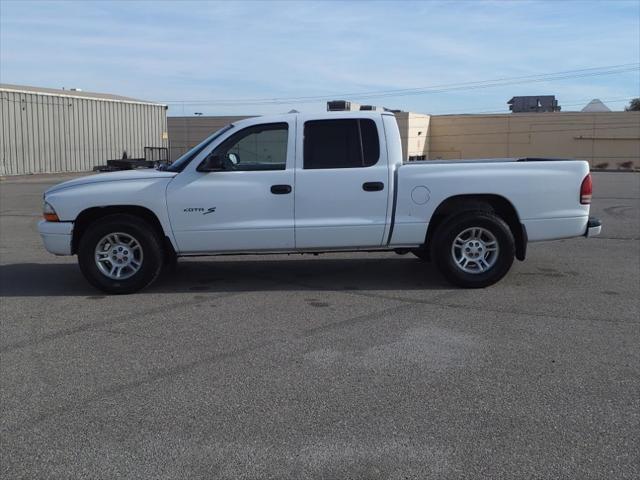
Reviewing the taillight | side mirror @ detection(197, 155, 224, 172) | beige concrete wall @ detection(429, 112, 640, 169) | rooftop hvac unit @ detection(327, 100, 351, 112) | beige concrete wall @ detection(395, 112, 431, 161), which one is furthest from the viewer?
beige concrete wall @ detection(429, 112, 640, 169)

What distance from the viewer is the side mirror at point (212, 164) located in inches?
291

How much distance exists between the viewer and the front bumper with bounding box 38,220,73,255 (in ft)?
24.6

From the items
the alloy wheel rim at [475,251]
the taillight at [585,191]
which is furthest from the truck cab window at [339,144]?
the taillight at [585,191]

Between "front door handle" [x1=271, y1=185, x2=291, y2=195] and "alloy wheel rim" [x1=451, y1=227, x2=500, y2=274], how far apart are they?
2023 mm

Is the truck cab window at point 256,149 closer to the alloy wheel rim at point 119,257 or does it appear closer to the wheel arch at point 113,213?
the wheel arch at point 113,213

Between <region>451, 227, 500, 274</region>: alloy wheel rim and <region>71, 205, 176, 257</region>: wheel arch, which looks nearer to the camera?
<region>71, 205, 176, 257</region>: wheel arch

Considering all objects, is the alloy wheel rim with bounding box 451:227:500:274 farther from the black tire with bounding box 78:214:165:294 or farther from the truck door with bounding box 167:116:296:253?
the black tire with bounding box 78:214:165:294

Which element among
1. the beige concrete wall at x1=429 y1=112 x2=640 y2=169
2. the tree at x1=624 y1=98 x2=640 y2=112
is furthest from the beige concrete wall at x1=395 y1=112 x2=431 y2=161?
the tree at x1=624 y1=98 x2=640 y2=112

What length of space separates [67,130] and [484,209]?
4194 centimetres

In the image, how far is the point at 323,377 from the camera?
493 cm

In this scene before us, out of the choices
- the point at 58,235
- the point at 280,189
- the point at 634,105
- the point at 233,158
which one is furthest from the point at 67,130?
the point at 634,105

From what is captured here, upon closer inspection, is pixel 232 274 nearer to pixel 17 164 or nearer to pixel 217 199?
pixel 217 199

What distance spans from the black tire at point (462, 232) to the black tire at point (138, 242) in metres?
3.17

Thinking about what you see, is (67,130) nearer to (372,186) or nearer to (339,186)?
(339,186)
